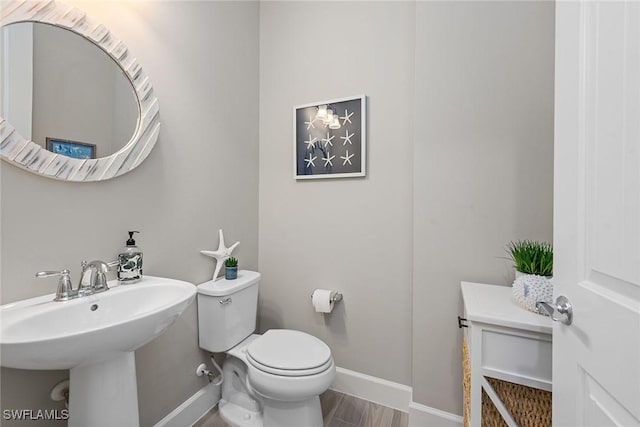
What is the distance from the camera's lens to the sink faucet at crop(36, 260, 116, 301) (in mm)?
919

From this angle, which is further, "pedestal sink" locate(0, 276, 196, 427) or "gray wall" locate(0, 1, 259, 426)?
"gray wall" locate(0, 1, 259, 426)

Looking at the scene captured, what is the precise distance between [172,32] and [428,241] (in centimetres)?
164

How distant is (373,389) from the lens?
5.39ft

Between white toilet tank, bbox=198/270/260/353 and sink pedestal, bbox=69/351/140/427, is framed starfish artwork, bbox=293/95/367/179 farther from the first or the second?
sink pedestal, bbox=69/351/140/427

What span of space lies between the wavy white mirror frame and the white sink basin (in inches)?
17.2

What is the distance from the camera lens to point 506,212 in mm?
1276

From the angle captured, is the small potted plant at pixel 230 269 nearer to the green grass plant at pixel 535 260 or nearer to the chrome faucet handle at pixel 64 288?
the chrome faucet handle at pixel 64 288

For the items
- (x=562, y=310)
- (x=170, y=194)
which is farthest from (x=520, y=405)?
(x=170, y=194)

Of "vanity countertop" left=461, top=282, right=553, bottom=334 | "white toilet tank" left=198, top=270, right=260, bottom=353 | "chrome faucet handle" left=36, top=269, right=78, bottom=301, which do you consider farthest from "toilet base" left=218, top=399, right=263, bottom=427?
"vanity countertop" left=461, top=282, right=553, bottom=334

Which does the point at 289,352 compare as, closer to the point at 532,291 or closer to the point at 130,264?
the point at 130,264

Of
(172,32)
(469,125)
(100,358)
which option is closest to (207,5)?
(172,32)

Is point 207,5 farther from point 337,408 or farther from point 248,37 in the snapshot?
point 337,408

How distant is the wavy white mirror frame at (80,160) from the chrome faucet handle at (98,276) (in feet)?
1.02

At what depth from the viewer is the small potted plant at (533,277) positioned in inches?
37.4
